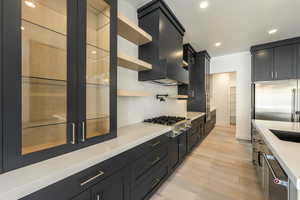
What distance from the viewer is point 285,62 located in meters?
3.03

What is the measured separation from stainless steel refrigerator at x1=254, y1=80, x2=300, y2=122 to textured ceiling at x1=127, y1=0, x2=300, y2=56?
3.85 ft

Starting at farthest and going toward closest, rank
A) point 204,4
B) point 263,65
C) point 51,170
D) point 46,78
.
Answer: point 263,65, point 204,4, point 46,78, point 51,170

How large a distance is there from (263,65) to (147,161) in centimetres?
398

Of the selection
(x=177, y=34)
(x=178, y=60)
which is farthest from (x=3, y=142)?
(x=177, y=34)

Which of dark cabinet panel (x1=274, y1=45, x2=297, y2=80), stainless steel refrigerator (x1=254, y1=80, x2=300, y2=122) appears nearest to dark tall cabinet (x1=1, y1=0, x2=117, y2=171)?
stainless steel refrigerator (x1=254, y1=80, x2=300, y2=122)

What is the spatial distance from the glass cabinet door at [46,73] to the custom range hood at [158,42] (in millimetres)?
1249

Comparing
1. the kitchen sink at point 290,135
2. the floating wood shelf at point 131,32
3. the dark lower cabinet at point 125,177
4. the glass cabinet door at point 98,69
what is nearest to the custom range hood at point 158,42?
the floating wood shelf at point 131,32

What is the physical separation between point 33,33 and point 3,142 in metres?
0.78

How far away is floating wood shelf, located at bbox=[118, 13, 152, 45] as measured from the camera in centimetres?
154

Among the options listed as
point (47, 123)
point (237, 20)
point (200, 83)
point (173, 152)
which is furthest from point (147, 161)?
point (200, 83)

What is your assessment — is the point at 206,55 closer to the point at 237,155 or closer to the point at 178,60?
the point at 178,60

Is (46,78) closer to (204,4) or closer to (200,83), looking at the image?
(204,4)

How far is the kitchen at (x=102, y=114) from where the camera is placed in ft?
2.37

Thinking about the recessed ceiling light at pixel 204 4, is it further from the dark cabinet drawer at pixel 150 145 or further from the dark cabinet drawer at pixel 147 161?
the dark cabinet drawer at pixel 147 161
